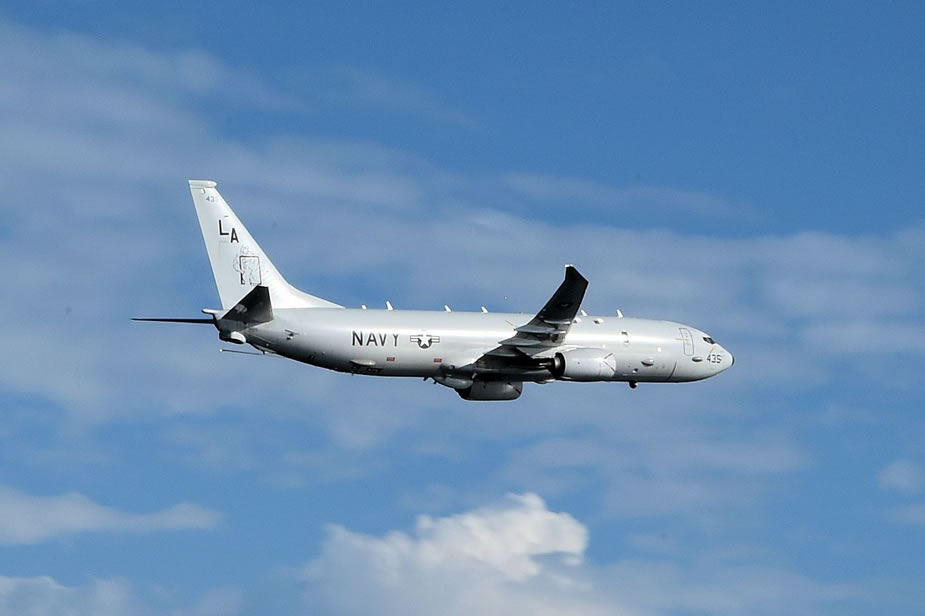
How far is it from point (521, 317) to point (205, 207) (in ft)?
51.6

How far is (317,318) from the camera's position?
72438 mm

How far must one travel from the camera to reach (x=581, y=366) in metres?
76.4

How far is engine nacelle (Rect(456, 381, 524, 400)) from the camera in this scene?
7927 cm

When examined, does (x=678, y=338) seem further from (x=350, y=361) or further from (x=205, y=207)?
(x=205, y=207)

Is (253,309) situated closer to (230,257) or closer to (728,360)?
(230,257)

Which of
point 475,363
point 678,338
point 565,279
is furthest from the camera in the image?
point 678,338

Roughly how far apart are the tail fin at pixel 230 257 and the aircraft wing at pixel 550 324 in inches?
334

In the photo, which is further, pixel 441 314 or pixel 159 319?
pixel 441 314

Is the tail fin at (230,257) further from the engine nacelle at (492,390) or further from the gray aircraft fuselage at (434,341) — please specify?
the engine nacelle at (492,390)

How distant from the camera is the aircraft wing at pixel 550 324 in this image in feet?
234

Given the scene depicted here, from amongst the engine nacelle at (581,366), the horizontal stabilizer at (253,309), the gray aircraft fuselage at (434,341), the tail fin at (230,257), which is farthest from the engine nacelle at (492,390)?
the horizontal stabilizer at (253,309)

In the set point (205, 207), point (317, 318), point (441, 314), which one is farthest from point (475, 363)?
point (205, 207)

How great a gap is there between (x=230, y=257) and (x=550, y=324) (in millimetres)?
14905

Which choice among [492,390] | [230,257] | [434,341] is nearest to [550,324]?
[434,341]
